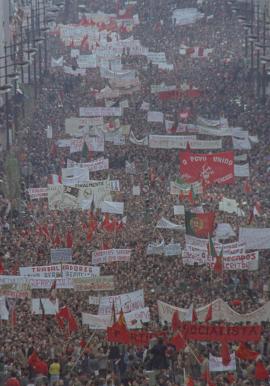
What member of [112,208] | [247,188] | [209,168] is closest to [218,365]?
[112,208]

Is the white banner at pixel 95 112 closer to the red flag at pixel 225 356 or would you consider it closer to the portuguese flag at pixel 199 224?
the portuguese flag at pixel 199 224

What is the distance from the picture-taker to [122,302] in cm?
4062

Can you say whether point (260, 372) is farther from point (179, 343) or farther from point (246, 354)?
point (179, 343)

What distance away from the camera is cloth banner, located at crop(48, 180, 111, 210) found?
54.4m

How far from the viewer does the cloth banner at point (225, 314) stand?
39.0 metres

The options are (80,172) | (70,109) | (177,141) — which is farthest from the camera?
(70,109)

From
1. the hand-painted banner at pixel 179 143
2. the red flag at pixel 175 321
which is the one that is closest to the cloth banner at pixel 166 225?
the red flag at pixel 175 321

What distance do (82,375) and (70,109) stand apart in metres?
43.9

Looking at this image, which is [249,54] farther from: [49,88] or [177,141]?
[177,141]

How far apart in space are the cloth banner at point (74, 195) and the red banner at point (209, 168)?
292 centimetres

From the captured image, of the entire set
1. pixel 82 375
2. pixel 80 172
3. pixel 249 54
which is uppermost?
pixel 82 375

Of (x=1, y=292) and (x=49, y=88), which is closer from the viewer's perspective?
(x=1, y=292)

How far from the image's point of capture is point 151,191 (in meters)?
58.2

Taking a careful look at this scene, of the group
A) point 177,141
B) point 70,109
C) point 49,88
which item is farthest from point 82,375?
point 49,88
